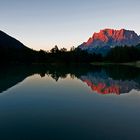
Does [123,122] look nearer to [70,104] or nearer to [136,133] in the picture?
[136,133]

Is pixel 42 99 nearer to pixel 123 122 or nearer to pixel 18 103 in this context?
pixel 18 103

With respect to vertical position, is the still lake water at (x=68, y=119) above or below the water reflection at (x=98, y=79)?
above

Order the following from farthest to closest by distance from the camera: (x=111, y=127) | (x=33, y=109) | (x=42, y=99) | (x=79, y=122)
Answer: (x=42, y=99)
(x=33, y=109)
(x=79, y=122)
(x=111, y=127)

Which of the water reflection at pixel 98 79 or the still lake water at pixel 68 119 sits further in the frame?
the water reflection at pixel 98 79

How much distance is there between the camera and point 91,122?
1842 cm

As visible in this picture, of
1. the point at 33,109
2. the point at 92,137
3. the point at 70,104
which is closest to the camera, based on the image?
the point at 92,137

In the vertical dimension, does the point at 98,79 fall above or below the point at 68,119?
below

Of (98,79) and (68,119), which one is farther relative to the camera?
(98,79)

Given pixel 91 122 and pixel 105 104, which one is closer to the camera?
pixel 91 122

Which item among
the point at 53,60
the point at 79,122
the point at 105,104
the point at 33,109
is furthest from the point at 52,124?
the point at 53,60

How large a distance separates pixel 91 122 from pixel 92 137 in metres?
3.50

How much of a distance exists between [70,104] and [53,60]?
173709mm

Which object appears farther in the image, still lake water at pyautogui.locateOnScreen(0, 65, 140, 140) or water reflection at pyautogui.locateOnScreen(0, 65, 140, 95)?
water reflection at pyautogui.locateOnScreen(0, 65, 140, 95)

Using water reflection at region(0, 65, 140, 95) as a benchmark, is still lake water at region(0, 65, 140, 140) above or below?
above
